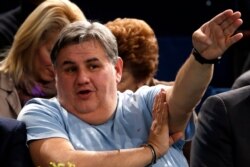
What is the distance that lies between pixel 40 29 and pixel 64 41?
56cm

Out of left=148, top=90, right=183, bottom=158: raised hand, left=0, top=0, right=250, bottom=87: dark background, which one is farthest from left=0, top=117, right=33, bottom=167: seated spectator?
left=0, top=0, right=250, bottom=87: dark background

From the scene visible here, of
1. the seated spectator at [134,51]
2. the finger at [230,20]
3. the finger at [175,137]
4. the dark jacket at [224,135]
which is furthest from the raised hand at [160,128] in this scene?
the seated spectator at [134,51]

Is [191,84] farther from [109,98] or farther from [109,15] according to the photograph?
[109,15]

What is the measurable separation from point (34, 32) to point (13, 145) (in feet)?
2.73

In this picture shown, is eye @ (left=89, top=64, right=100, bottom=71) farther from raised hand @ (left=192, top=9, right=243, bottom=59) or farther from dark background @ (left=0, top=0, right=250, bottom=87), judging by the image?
dark background @ (left=0, top=0, right=250, bottom=87)

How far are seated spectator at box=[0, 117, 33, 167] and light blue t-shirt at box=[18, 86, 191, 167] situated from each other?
0.20 feet

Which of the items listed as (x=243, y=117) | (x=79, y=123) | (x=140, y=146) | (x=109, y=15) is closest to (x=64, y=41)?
(x=79, y=123)

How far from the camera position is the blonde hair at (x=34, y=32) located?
9.87ft

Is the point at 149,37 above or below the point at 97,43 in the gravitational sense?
below

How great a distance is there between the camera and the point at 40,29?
9.87 ft

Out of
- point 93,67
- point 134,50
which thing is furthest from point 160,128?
point 134,50

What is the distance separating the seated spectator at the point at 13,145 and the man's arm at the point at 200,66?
0.50 metres

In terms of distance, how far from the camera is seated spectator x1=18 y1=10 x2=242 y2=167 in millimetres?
2342

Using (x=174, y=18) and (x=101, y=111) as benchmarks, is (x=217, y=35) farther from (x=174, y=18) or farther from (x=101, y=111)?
(x=174, y=18)
